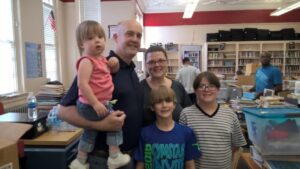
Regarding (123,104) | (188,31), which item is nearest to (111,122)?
(123,104)

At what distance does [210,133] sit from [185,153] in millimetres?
225

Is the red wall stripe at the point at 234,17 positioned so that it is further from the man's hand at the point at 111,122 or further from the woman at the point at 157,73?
the man's hand at the point at 111,122

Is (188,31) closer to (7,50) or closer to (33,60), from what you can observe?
(33,60)

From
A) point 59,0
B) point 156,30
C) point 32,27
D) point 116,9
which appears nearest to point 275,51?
point 156,30

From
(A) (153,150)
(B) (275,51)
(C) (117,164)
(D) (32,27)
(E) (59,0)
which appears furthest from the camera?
(B) (275,51)

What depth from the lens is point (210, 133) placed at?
1653mm

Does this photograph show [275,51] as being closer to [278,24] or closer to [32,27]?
[278,24]

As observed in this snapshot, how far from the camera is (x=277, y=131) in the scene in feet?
5.47

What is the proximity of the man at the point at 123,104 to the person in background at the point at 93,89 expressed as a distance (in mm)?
43

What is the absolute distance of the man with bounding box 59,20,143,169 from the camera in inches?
54.7

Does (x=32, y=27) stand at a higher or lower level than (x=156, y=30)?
lower

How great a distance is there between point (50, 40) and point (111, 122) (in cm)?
401

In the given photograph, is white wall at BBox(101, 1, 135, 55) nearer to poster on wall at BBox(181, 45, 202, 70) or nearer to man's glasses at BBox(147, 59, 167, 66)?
poster on wall at BBox(181, 45, 202, 70)

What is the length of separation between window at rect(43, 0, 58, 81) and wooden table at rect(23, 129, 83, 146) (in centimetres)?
251
